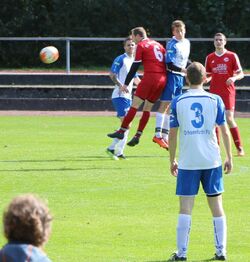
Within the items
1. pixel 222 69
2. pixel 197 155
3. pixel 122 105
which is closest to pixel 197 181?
pixel 197 155

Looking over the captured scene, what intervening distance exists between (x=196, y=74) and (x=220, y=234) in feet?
4.77

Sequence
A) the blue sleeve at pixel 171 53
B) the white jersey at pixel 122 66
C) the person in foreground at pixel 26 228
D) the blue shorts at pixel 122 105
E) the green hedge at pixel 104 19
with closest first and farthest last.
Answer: the person in foreground at pixel 26 228
the blue sleeve at pixel 171 53
the blue shorts at pixel 122 105
the white jersey at pixel 122 66
the green hedge at pixel 104 19

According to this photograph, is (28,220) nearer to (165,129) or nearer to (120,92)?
(120,92)

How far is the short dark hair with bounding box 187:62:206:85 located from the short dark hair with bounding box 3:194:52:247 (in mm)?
4132

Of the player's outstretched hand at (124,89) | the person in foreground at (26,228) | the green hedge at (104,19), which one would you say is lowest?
the person in foreground at (26,228)

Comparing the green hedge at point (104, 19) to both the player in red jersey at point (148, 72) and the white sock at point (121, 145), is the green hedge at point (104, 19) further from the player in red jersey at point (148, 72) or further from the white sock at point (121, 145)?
the white sock at point (121, 145)

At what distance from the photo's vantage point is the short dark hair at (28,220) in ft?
15.5

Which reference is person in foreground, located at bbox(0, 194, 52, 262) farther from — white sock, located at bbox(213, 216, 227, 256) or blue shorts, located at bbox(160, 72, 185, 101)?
blue shorts, located at bbox(160, 72, 185, 101)

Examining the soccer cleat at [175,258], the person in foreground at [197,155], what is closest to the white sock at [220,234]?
the person in foreground at [197,155]

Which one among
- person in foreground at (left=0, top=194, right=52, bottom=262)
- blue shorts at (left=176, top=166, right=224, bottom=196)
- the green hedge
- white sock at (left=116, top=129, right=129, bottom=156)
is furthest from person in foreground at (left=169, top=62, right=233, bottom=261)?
the green hedge

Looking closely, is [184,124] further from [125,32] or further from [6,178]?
[125,32]

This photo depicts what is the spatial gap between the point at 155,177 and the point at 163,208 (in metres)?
2.78

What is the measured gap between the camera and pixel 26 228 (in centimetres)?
475

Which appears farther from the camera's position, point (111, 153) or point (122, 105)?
→ point (122, 105)
